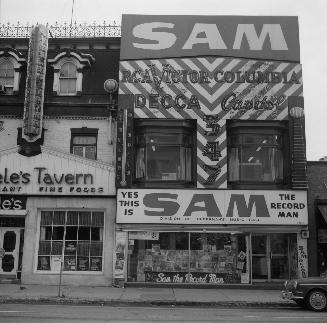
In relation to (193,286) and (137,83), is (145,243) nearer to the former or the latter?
(193,286)

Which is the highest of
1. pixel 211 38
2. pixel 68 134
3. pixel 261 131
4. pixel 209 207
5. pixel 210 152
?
pixel 211 38

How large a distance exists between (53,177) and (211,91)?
7775mm

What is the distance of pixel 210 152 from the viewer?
22.0 meters

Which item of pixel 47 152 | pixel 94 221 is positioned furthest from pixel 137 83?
pixel 94 221

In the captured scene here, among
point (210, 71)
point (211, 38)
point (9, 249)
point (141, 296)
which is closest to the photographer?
point (141, 296)

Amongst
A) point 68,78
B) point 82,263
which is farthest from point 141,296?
point 68,78

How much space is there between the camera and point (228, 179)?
22.0 meters

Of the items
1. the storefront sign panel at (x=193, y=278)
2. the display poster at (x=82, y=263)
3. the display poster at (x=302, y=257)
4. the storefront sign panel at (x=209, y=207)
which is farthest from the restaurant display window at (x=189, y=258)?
the display poster at (x=302, y=257)

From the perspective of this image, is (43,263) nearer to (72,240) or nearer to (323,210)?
(72,240)

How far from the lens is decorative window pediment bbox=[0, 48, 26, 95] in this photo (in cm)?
2341

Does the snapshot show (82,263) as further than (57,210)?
No

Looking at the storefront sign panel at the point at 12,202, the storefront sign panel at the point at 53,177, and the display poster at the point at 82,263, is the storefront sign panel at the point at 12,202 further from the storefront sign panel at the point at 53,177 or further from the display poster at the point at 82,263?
the display poster at the point at 82,263

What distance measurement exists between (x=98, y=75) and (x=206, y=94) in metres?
5.08

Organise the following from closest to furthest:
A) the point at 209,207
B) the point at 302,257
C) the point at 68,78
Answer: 1. the point at 302,257
2. the point at 209,207
3. the point at 68,78
